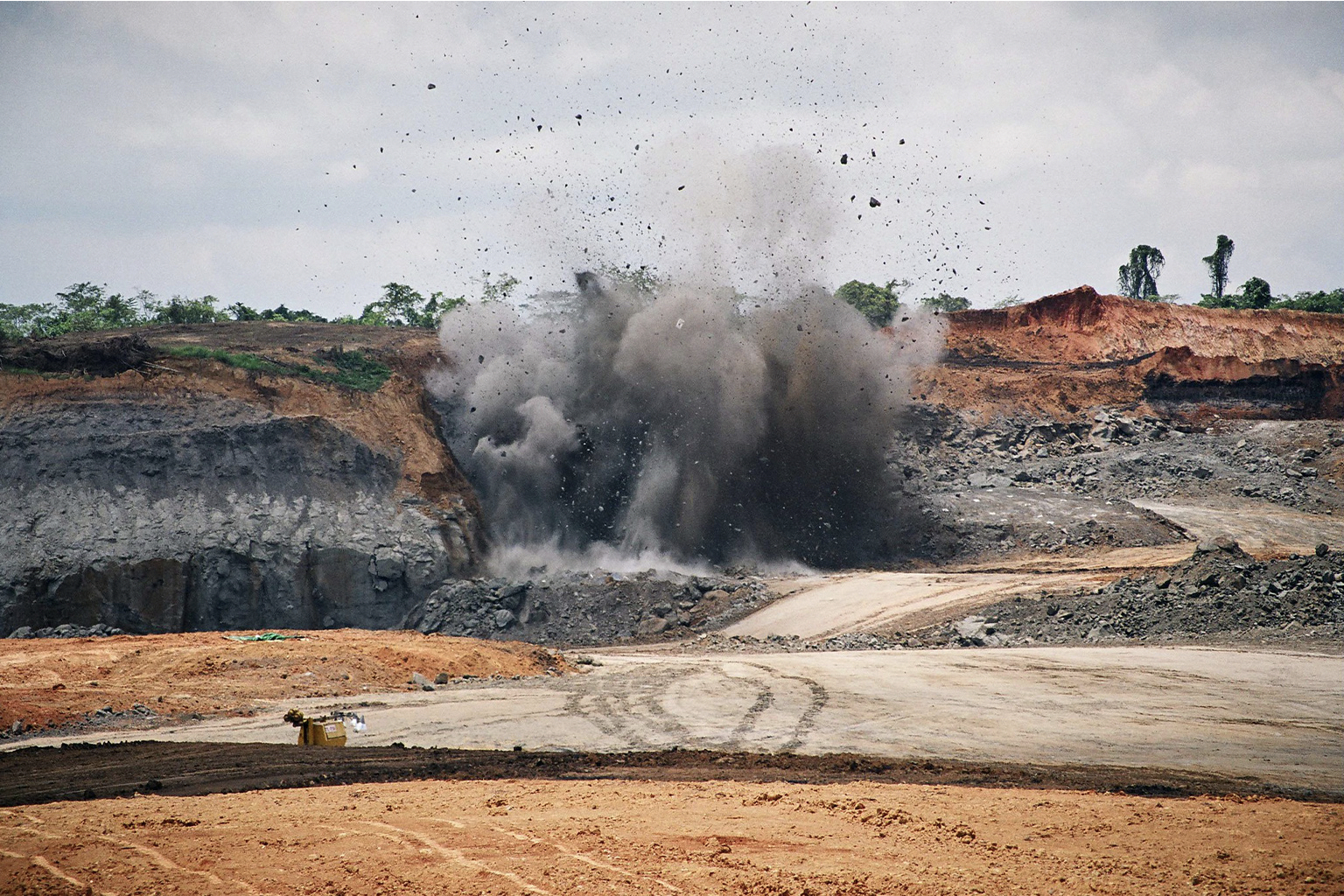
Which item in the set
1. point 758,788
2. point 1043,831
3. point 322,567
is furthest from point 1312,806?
point 322,567

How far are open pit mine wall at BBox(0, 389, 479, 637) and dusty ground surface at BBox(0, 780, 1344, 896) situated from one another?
81.2ft

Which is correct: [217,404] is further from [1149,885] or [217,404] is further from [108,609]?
[1149,885]

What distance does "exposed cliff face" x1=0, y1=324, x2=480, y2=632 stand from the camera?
3200 cm

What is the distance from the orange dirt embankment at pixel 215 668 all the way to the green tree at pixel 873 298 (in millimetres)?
44517

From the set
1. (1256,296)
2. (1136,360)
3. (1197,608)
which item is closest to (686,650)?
(1197,608)

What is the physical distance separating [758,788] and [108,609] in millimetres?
28589

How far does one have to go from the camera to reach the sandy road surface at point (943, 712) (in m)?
13.1

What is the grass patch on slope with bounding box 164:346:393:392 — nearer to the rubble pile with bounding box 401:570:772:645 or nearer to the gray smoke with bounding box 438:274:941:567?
the gray smoke with bounding box 438:274:941:567

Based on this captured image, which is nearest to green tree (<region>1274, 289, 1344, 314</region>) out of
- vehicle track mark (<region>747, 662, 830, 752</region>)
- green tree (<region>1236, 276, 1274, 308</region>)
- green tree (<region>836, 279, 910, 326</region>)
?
green tree (<region>1236, 276, 1274, 308</region>)

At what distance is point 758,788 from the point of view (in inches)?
408

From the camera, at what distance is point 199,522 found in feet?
111

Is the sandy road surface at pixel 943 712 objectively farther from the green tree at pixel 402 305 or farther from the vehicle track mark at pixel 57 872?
the green tree at pixel 402 305

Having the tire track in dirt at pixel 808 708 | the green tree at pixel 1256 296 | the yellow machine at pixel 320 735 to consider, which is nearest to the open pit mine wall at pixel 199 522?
the tire track in dirt at pixel 808 708

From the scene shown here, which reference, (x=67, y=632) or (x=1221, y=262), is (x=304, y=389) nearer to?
(x=67, y=632)
